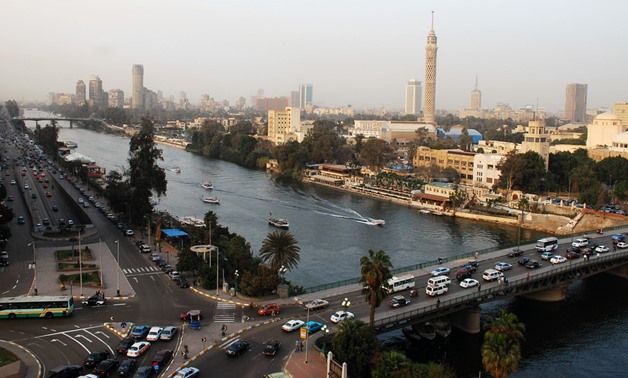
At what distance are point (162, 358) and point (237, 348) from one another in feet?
4.47

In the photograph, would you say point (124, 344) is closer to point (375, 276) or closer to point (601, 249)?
point (375, 276)

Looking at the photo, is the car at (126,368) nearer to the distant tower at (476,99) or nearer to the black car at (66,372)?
the black car at (66,372)

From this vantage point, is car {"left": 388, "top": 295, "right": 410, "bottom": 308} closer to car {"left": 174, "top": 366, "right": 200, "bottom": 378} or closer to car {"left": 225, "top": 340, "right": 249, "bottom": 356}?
car {"left": 225, "top": 340, "right": 249, "bottom": 356}

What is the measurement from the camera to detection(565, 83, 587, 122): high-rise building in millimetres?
141375

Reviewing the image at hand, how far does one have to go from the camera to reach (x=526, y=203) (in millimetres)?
29422

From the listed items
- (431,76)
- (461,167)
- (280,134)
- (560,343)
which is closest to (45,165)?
(280,134)

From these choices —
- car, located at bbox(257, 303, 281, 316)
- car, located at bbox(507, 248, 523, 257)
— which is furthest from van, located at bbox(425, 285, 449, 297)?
car, located at bbox(507, 248, 523, 257)

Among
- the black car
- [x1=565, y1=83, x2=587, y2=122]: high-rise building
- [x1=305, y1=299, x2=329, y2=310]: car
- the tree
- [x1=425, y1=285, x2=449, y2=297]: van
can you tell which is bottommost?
the black car

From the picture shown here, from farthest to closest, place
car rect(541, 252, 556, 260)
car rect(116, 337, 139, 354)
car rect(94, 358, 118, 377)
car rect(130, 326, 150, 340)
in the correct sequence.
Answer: car rect(541, 252, 556, 260) < car rect(130, 326, 150, 340) < car rect(116, 337, 139, 354) < car rect(94, 358, 118, 377)

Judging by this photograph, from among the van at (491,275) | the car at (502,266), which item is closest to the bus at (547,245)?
the car at (502,266)

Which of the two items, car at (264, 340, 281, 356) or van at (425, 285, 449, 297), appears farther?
van at (425, 285, 449, 297)

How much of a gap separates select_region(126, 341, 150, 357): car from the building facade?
473ft

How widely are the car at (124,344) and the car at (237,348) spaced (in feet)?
6.09

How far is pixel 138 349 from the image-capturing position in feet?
36.2
